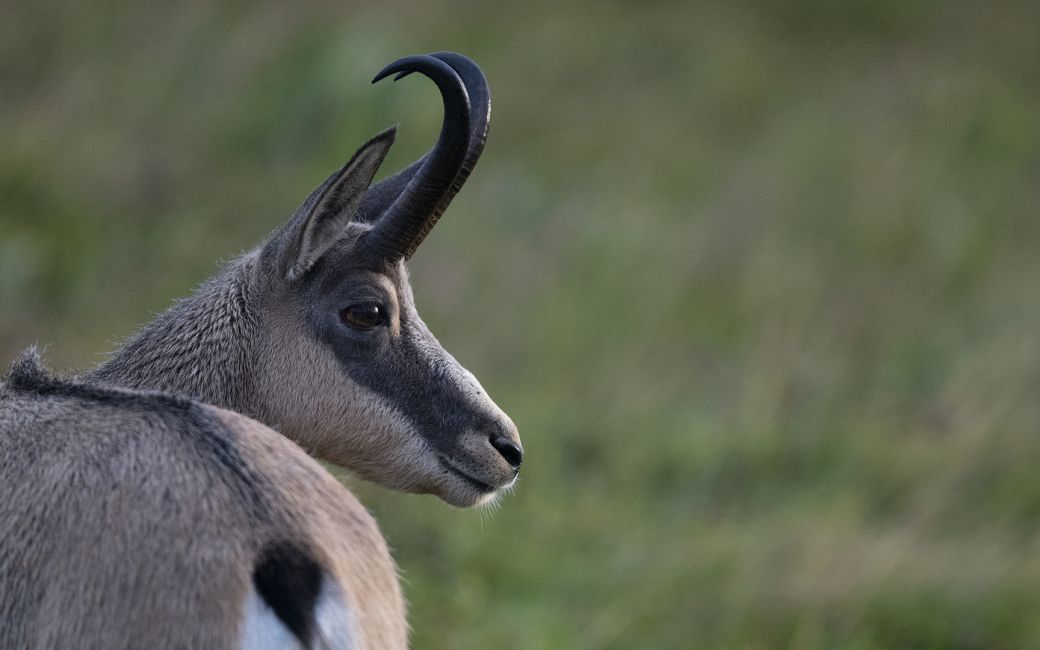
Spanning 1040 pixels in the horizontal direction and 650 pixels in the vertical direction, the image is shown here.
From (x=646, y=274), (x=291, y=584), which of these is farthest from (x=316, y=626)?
(x=646, y=274)

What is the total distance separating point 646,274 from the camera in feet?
37.9

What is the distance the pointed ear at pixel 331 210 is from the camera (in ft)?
15.2

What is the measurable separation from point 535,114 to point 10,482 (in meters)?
10.7

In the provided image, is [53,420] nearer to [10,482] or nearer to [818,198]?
[10,482]

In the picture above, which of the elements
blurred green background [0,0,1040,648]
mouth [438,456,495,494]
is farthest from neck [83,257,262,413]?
blurred green background [0,0,1040,648]

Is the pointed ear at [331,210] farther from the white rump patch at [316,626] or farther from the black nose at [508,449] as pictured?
the white rump patch at [316,626]

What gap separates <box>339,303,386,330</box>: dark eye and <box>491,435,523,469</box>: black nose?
58 centimetres

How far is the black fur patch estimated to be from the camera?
3152 millimetres

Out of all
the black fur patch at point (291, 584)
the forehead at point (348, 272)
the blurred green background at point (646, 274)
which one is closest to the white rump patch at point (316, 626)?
the black fur patch at point (291, 584)

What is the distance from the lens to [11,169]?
9.34 m

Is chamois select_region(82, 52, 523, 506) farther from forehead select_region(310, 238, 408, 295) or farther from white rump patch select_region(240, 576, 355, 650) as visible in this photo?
white rump patch select_region(240, 576, 355, 650)

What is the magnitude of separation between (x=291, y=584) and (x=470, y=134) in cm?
198

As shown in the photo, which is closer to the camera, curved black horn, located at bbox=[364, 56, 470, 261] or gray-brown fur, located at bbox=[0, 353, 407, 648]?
gray-brown fur, located at bbox=[0, 353, 407, 648]

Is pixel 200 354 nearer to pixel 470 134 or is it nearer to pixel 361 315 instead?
pixel 361 315
